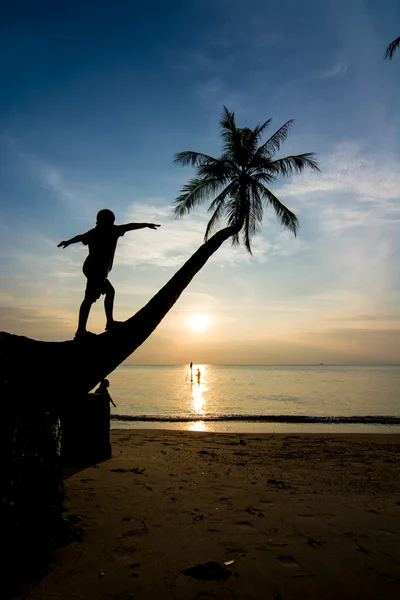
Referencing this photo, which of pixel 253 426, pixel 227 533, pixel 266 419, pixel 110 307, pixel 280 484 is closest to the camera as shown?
pixel 227 533

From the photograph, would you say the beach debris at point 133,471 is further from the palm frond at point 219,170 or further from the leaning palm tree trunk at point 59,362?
the palm frond at point 219,170

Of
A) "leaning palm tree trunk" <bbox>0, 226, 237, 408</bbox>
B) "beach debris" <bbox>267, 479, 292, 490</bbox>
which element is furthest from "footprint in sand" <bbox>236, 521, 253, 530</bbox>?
"leaning palm tree trunk" <bbox>0, 226, 237, 408</bbox>

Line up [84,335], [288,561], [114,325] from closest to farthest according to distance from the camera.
A: [288,561] < [84,335] < [114,325]

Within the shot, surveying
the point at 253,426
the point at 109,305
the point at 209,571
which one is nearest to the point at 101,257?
the point at 109,305

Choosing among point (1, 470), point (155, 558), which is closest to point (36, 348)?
point (1, 470)

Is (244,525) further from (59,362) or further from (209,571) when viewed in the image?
(59,362)

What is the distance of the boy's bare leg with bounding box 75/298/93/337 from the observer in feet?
14.7

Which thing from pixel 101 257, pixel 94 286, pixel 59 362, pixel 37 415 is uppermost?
pixel 101 257

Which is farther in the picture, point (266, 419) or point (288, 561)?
point (266, 419)

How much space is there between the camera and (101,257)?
4.79 m

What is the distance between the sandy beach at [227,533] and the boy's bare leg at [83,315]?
233 cm

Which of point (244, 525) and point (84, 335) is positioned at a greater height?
point (84, 335)

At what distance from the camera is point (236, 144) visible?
14.3 meters

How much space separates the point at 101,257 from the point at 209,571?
3723 mm
